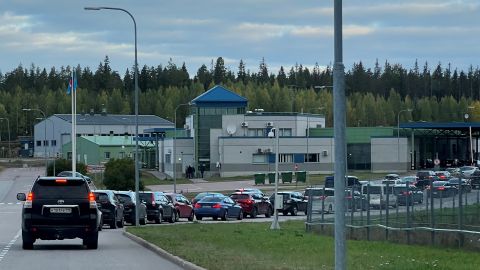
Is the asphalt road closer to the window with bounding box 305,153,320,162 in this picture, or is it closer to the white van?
the white van

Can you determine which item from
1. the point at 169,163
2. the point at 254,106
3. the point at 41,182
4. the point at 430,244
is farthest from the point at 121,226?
the point at 254,106

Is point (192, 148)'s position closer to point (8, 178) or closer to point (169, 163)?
point (169, 163)

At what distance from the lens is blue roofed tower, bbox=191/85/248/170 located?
11256 centimetres

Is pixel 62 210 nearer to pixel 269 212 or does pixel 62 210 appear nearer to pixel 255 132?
pixel 269 212

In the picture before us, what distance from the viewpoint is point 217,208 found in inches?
2173

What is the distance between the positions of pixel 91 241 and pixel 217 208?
25807 millimetres

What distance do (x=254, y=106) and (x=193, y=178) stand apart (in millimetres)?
86587

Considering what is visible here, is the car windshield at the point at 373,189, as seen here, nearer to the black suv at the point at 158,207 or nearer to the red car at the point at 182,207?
the black suv at the point at 158,207

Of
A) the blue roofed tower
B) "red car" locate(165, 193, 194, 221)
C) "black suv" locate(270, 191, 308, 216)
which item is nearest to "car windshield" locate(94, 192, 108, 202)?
"red car" locate(165, 193, 194, 221)

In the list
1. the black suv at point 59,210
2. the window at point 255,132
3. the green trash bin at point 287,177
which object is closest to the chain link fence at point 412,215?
the black suv at point 59,210

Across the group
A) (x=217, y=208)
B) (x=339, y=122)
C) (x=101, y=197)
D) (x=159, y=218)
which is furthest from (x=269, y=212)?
(x=339, y=122)

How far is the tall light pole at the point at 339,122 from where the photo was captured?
42.5 feet

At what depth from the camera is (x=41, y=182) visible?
29.0 m

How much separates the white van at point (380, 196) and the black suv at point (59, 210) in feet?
29.7
